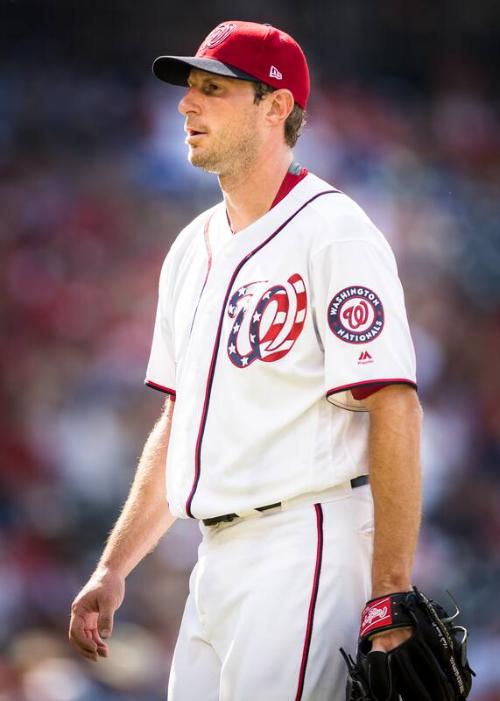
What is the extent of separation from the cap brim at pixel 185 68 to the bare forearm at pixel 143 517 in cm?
78

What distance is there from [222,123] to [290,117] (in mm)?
182

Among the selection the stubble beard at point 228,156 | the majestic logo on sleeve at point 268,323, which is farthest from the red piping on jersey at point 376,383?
the stubble beard at point 228,156

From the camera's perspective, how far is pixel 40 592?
19.0ft

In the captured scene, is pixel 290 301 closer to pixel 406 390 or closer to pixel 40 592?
pixel 406 390

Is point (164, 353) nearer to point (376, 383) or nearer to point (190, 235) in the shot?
point (190, 235)

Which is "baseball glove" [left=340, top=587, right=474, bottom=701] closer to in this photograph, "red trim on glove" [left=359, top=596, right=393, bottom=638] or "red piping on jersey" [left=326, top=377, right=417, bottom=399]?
"red trim on glove" [left=359, top=596, right=393, bottom=638]

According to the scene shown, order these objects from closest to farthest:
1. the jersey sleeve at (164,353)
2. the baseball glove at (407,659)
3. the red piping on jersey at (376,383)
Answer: the baseball glove at (407,659), the red piping on jersey at (376,383), the jersey sleeve at (164,353)

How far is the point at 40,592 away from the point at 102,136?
9.73 feet

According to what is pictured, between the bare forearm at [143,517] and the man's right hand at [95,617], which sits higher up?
the bare forearm at [143,517]

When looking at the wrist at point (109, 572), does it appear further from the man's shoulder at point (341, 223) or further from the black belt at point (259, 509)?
the man's shoulder at point (341, 223)

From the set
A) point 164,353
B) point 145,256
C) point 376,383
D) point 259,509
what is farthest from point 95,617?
point 145,256

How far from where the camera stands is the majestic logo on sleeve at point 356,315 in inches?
86.1

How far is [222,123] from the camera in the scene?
2.50 m

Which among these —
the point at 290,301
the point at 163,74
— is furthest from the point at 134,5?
the point at 290,301
